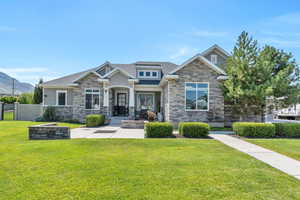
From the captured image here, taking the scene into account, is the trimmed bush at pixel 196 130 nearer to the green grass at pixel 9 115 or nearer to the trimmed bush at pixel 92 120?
the trimmed bush at pixel 92 120

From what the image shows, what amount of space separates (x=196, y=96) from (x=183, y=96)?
1089 millimetres

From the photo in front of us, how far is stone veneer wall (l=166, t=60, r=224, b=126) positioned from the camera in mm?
13548

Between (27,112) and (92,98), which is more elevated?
(92,98)

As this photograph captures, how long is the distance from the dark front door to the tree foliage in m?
10.5

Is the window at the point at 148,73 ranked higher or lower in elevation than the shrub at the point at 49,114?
higher

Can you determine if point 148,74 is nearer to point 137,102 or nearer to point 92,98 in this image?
point 137,102

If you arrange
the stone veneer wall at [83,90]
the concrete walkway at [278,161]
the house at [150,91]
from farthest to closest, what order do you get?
1. the stone veneer wall at [83,90]
2. the house at [150,91]
3. the concrete walkway at [278,161]

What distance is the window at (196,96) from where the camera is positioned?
537 inches

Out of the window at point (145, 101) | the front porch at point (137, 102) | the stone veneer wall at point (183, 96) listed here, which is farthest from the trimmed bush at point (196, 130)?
the window at point (145, 101)

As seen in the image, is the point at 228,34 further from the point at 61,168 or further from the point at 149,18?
the point at 61,168

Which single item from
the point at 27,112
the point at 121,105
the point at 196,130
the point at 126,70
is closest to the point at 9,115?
the point at 27,112

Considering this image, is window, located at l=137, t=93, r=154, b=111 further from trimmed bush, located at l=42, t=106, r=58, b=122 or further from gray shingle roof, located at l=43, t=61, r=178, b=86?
trimmed bush, located at l=42, t=106, r=58, b=122

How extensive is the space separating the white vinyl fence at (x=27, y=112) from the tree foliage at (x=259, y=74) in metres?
19.1

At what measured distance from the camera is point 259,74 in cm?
1177
